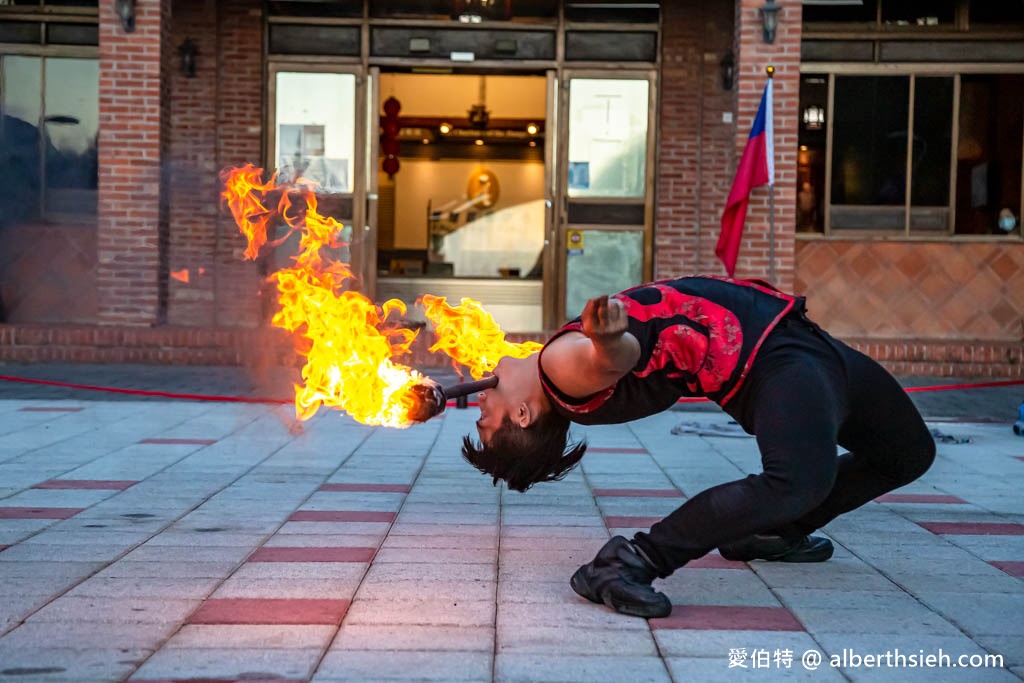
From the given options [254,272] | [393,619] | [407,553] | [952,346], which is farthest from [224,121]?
[393,619]

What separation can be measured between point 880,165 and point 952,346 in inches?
93.5

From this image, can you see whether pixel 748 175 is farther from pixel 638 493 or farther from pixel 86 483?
pixel 86 483

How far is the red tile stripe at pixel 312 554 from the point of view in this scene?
12.8 feet

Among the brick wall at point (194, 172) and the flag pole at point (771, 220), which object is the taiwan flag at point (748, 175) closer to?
the flag pole at point (771, 220)

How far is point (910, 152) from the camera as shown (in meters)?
12.3

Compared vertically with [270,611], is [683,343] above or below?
above

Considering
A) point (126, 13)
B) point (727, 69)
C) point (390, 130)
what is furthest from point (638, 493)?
point (390, 130)

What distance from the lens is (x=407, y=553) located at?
4.05 metres

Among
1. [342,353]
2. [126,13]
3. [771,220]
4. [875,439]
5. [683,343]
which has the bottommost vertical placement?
[875,439]

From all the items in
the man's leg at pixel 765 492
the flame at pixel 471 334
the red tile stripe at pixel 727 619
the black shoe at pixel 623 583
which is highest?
the flame at pixel 471 334

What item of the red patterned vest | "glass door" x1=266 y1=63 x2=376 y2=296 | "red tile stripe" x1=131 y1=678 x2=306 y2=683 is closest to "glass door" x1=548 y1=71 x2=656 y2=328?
"glass door" x1=266 y1=63 x2=376 y2=296

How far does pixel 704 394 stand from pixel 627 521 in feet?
4.30

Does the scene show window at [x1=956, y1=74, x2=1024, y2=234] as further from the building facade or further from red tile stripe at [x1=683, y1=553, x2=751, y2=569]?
red tile stripe at [x1=683, y1=553, x2=751, y2=569]

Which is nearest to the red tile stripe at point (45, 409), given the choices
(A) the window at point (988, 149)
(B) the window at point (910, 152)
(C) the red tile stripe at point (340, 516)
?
(C) the red tile stripe at point (340, 516)
